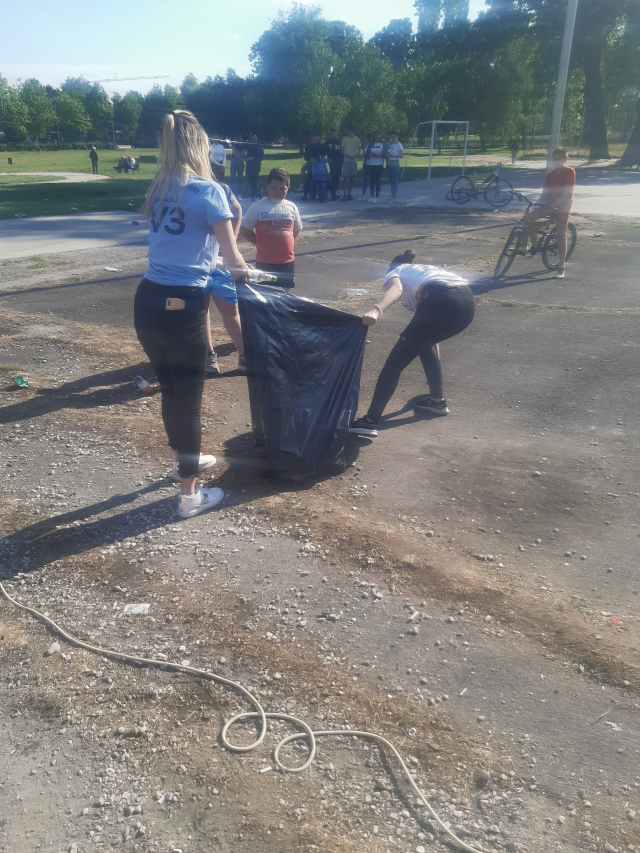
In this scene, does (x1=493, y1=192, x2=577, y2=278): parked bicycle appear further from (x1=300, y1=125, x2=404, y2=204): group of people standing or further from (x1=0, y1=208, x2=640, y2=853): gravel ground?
(x1=300, y1=125, x2=404, y2=204): group of people standing

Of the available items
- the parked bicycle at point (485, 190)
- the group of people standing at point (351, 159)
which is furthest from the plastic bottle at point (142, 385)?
the parked bicycle at point (485, 190)

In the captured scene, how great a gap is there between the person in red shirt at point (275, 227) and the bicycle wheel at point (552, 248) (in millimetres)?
5527

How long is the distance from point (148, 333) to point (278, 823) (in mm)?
2361

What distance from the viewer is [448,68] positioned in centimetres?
4106

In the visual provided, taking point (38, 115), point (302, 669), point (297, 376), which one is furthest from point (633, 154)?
point (38, 115)

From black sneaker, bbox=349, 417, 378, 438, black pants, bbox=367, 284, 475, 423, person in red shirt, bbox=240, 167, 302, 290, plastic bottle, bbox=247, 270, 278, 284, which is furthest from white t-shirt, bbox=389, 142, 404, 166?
plastic bottle, bbox=247, 270, 278, 284

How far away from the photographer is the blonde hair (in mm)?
3359

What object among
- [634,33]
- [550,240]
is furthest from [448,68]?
[550,240]

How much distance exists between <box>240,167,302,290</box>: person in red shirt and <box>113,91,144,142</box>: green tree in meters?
104

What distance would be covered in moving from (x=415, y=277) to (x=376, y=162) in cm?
1655

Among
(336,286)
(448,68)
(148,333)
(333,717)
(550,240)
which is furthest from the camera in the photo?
(448,68)

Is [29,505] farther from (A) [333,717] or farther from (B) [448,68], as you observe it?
(B) [448,68]

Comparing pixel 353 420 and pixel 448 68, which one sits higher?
pixel 448 68

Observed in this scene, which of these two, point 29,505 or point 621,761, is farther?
point 29,505
